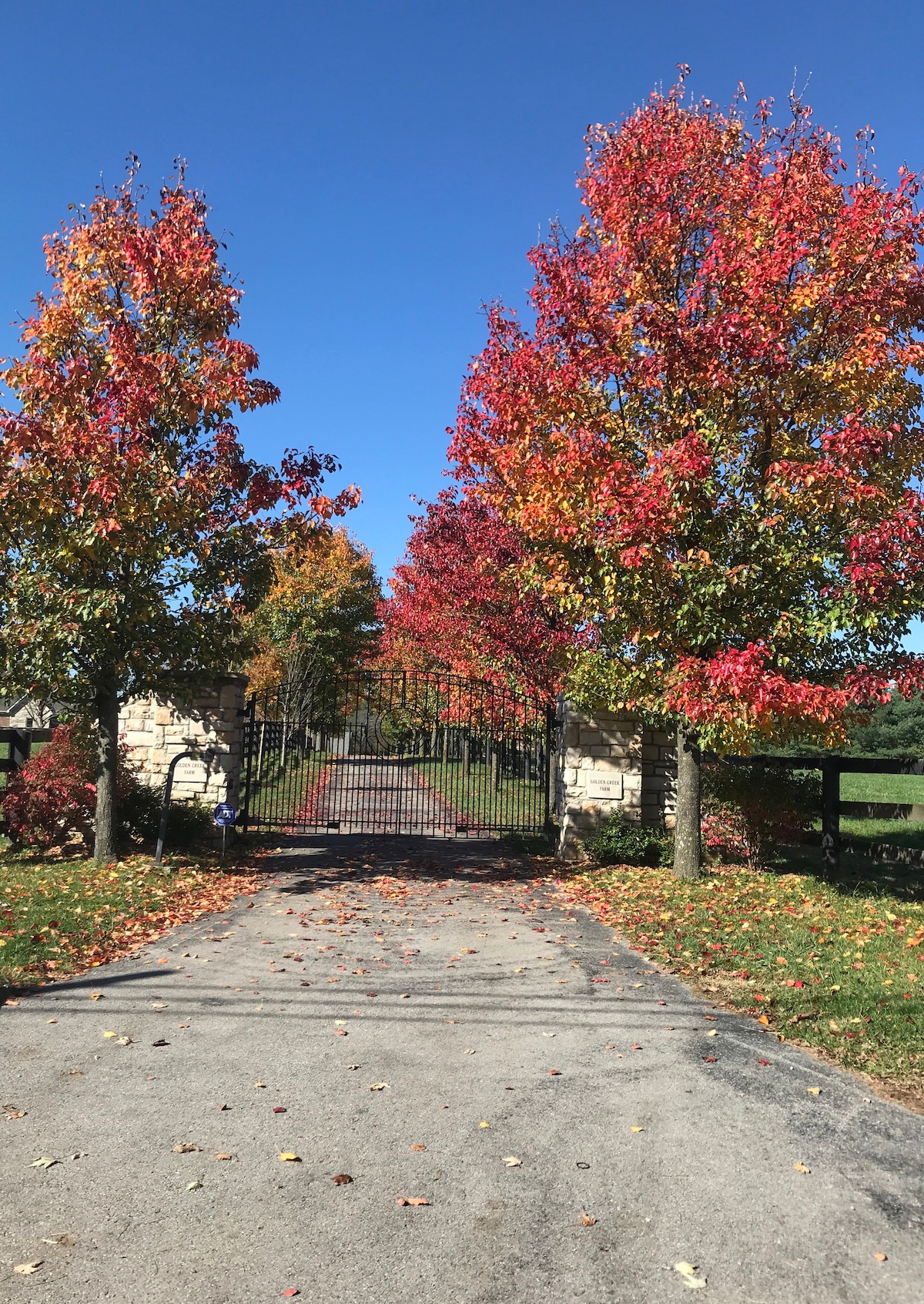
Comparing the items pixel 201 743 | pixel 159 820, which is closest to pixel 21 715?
pixel 201 743

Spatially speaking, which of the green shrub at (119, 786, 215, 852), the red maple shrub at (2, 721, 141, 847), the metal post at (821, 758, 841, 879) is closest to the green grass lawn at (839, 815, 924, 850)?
the metal post at (821, 758, 841, 879)

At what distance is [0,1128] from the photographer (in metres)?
3.94

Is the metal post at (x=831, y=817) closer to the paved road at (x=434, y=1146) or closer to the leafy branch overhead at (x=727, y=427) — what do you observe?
the leafy branch overhead at (x=727, y=427)

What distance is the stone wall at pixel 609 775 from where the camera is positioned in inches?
500

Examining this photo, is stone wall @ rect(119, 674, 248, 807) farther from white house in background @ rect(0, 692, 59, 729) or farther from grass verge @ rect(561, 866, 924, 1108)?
white house in background @ rect(0, 692, 59, 729)

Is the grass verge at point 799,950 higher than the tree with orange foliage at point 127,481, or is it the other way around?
the tree with orange foliage at point 127,481

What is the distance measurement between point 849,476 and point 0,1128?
8265 mm

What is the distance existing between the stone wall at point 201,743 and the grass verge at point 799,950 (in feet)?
17.5

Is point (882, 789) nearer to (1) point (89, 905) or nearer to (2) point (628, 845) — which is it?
(2) point (628, 845)

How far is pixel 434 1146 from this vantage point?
12.8ft

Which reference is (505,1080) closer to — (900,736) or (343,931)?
(343,931)

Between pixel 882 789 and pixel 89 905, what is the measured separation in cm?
2754

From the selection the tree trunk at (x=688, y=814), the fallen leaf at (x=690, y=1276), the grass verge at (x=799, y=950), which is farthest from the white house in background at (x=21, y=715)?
the fallen leaf at (x=690, y=1276)

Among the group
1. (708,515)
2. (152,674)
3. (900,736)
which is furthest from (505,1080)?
(900,736)
